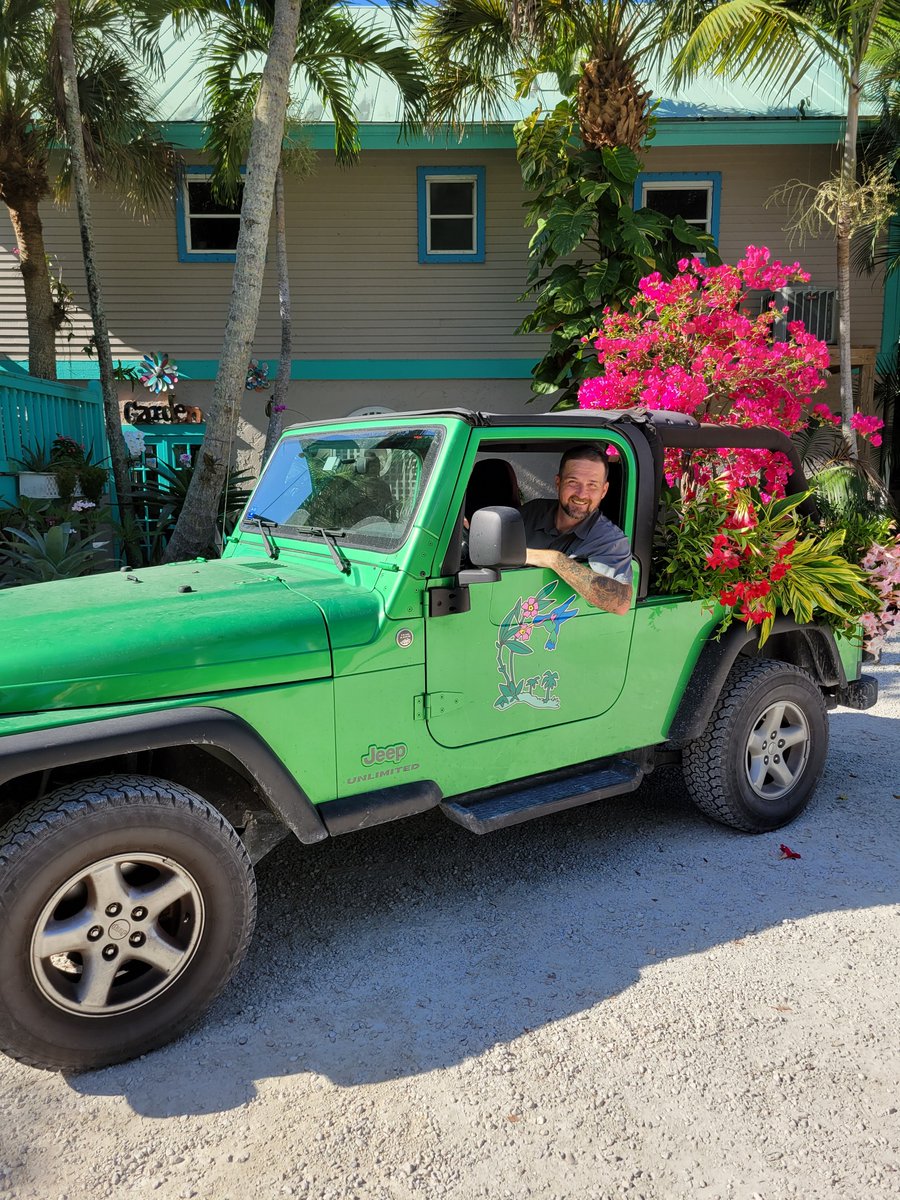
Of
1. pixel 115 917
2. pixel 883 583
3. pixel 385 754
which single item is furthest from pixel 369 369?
pixel 115 917

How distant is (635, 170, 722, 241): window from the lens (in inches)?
484

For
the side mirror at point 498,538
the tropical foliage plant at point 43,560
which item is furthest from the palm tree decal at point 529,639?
the tropical foliage plant at point 43,560

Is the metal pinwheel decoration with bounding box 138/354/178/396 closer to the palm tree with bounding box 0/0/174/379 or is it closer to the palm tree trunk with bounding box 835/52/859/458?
the palm tree with bounding box 0/0/174/379

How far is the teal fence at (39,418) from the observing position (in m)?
8.65

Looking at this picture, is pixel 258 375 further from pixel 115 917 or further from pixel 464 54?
pixel 115 917

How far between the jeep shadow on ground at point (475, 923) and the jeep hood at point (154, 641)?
106cm

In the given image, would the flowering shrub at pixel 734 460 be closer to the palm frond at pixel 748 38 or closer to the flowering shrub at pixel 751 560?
the flowering shrub at pixel 751 560

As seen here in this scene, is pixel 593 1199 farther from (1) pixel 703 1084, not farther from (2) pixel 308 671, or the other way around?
(2) pixel 308 671

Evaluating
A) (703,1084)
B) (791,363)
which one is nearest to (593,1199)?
(703,1084)

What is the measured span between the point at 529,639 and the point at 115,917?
1633 millimetres

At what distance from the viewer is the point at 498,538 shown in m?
2.81

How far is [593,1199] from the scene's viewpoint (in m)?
2.03

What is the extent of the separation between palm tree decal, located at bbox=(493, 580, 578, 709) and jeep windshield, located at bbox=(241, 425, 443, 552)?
527 millimetres

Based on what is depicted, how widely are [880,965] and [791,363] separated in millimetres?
3290
